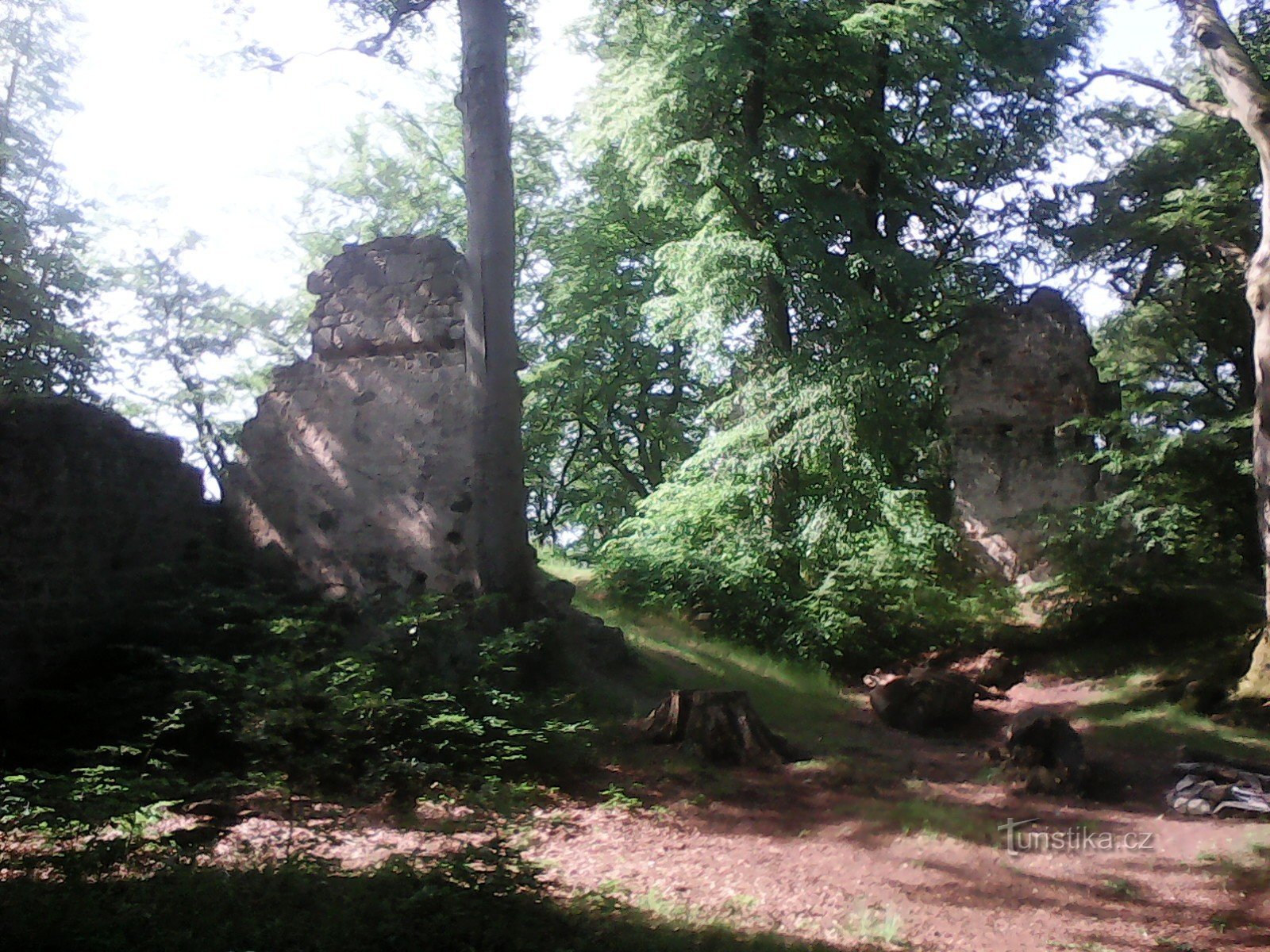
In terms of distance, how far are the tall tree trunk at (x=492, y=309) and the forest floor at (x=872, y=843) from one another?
1.55 meters

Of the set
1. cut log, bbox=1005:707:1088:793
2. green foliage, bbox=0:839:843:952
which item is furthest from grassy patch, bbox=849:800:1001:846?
green foliage, bbox=0:839:843:952

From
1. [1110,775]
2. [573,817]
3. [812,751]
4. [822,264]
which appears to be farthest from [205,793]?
[822,264]

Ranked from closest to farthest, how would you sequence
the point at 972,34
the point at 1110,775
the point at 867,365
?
the point at 1110,775 → the point at 867,365 → the point at 972,34

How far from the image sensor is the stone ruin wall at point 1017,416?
44.0ft

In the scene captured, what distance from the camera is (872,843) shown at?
592 centimetres

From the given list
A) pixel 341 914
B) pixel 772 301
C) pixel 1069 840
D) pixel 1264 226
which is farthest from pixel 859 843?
pixel 772 301

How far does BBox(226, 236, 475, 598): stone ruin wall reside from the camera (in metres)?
8.52

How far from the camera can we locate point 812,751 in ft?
26.1

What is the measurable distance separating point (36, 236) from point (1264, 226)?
616 inches

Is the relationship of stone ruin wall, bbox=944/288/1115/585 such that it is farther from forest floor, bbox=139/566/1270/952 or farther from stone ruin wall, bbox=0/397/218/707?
stone ruin wall, bbox=0/397/218/707

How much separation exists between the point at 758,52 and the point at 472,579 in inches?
336

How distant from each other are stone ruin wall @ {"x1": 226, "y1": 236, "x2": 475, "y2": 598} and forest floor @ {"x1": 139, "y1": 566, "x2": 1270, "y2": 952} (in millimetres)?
2190

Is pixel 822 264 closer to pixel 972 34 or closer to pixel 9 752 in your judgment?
pixel 972 34

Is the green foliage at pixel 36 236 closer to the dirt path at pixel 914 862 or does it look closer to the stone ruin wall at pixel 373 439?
the stone ruin wall at pixel 373 439
